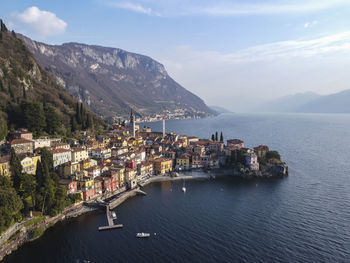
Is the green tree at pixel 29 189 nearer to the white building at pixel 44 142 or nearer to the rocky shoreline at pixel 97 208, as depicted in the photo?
the rocky shoreline at pixel 97 208

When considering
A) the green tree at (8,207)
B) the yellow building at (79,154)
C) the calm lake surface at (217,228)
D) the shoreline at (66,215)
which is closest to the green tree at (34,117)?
the yellow building at (79,154)

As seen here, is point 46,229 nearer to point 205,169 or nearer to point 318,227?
point 318,227

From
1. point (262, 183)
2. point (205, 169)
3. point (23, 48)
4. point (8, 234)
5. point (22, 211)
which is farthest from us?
point (23, 48)

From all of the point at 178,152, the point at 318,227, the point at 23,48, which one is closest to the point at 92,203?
the point at 318,227

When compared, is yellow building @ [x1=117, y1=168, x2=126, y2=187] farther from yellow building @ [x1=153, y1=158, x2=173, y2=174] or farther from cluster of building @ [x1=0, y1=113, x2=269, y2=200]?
yellow building @ [x1=153, y1=158, x2=173, y2=174]

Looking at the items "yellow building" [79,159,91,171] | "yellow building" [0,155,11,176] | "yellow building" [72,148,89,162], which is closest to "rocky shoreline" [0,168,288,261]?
"yellow building" [79,159,91,171]
